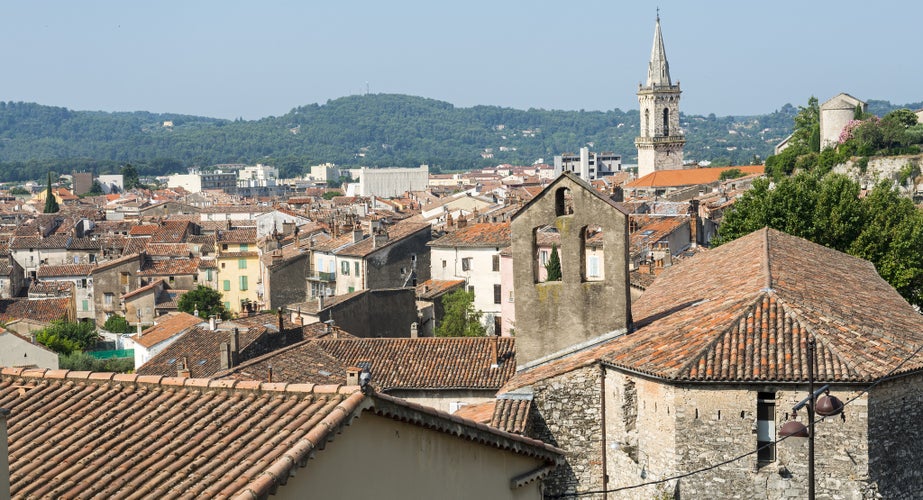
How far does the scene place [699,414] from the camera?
65.9 feet

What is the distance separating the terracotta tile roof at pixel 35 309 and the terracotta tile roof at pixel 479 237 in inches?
1053

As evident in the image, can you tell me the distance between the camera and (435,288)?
6025 cm

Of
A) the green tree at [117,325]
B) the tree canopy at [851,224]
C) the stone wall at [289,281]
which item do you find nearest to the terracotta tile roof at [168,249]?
the green tree at [117,325]

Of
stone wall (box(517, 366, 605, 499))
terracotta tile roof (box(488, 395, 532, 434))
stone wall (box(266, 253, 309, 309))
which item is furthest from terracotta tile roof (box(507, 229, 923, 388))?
stone wall (box(266, 253, 309, 309))

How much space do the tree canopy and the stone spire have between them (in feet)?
403

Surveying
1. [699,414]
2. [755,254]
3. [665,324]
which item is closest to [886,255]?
[755,254]

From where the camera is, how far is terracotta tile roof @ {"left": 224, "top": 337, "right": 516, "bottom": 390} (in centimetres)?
3241

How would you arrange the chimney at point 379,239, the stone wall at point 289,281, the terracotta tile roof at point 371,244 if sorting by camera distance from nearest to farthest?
1. the terracotta tile roof at point 371,244
2. the chimney at point 379,239
3. the stone wall at point 289,281

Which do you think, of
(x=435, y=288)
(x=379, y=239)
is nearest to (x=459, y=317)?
(x=435, y=288)

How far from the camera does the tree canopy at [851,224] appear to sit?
41.3 metres

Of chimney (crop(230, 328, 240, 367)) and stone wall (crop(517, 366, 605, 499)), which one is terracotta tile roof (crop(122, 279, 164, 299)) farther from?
stone wall (crop(517, 366, 605, 499))

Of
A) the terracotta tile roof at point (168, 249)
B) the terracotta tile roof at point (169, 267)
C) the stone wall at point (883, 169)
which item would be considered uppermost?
the stone wall at point (883, 169)

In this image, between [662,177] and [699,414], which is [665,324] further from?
[662,177]

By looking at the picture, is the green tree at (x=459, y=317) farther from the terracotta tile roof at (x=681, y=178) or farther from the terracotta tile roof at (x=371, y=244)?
the terracotta tile roof at (x=681, y=178)
